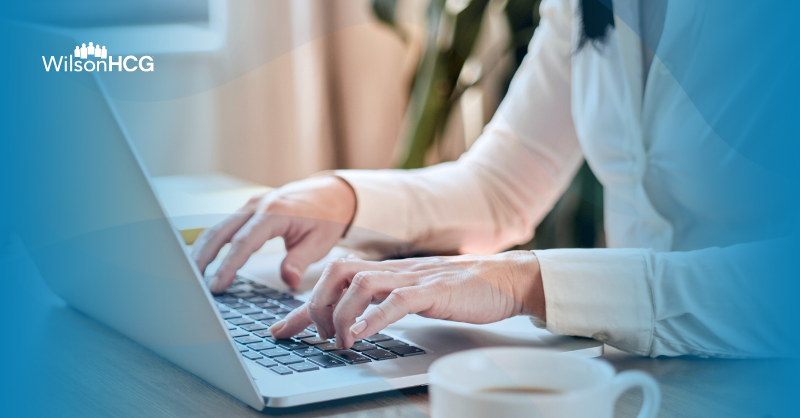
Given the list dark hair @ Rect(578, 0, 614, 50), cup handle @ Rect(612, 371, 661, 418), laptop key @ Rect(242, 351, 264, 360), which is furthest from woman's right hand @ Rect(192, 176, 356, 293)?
cup handle @ Rect(612, 371, 661, 418)

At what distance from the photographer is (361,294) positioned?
0.48m

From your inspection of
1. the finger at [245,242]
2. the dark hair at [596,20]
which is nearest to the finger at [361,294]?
the finger at [245,242]

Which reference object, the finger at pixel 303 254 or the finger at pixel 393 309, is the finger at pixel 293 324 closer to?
the finger at pixel 393 309

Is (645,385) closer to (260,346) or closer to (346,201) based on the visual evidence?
(260,346)

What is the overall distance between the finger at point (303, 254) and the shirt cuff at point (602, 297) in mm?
288

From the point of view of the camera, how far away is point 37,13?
205 cm

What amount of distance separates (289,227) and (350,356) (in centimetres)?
34

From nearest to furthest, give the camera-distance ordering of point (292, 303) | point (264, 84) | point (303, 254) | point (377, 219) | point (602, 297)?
1. point (602, 297)
2. point (292, 303)
3. point (303, 254)
4. point (377, 219)
5. point (264, 84)

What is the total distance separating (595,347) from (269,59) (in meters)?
1.95

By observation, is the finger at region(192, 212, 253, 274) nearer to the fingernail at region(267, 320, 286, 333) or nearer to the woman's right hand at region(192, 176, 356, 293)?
the woman's right hand at region(192, 176, 356, 293)

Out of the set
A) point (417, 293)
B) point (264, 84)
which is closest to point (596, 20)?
point (417, 293)

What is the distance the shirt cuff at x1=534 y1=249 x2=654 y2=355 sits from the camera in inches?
19.4

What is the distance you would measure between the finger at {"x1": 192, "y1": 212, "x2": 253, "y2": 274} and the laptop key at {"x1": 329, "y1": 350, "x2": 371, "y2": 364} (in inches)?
12.2

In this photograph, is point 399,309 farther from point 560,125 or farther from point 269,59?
point 269,59
